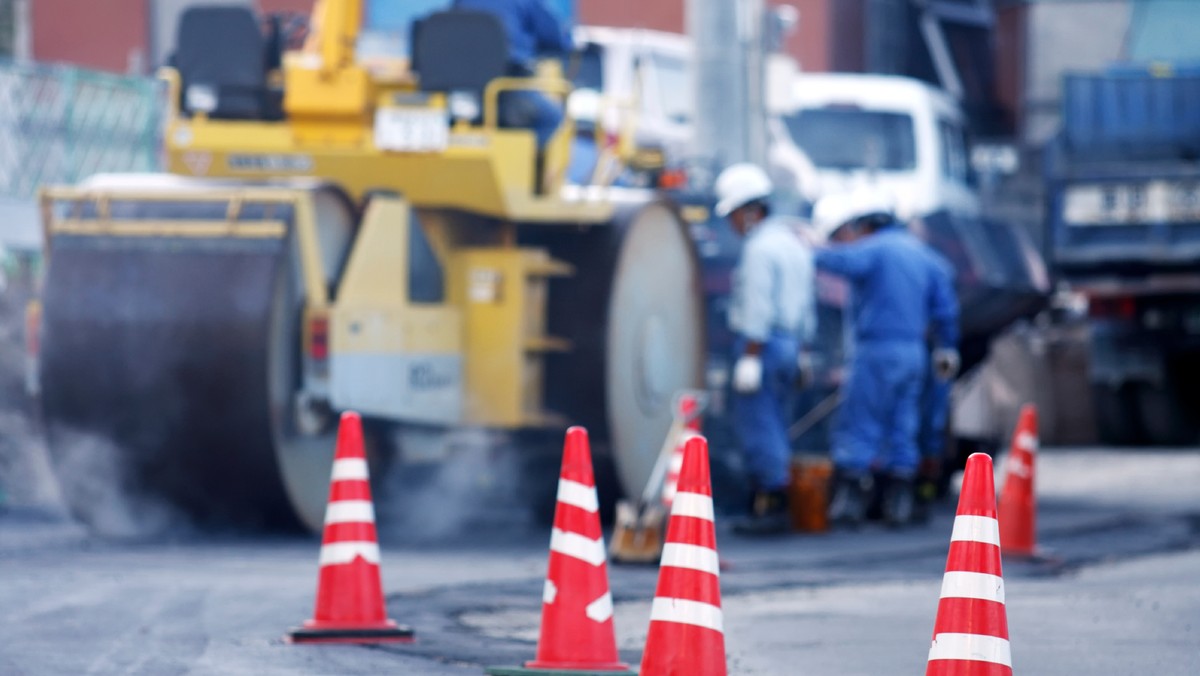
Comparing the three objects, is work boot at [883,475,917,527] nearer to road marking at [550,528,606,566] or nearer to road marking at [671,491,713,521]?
road marking at [550,528,606,566]

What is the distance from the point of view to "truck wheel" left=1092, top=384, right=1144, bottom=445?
19484mm

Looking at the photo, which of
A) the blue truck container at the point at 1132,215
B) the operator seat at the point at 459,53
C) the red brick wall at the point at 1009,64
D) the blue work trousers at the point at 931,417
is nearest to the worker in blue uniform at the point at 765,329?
the blue work trousers at the point at 931,417

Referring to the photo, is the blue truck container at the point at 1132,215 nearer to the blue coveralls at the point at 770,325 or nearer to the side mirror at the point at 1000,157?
the side mirror at the point at 1000,157

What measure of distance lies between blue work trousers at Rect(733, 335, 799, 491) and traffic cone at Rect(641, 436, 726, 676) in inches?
247

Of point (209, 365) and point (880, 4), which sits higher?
point (880, 4)

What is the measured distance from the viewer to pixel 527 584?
8.91 m

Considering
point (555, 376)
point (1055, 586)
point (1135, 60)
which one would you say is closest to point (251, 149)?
point (555, 376)

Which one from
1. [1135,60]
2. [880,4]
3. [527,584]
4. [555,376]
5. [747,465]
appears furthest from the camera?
[880,4]

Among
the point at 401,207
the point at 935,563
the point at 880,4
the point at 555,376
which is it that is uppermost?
the point at 880,4

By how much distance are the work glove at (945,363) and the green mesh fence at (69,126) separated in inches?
318

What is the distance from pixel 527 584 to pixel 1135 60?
1352cm

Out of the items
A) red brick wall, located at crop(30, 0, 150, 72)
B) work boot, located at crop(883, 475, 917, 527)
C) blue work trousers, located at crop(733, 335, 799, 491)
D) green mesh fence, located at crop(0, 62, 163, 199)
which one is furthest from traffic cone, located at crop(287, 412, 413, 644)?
red brick wall, located at crop(30, 0, 150, 72)

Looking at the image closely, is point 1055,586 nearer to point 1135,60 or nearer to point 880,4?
point 1135,60

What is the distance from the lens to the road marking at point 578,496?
21.0ft
